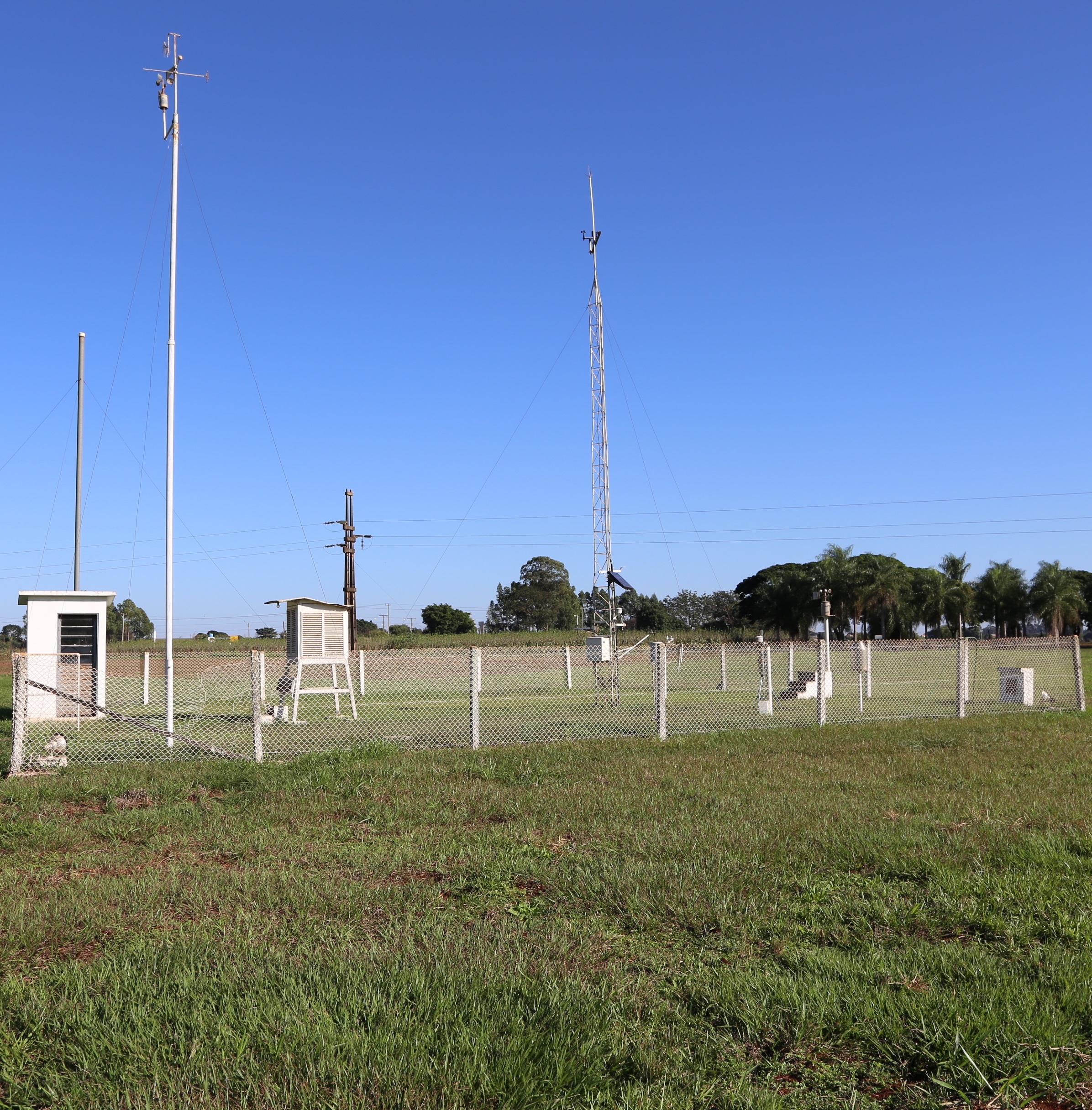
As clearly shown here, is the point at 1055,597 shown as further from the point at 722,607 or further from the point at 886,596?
the point at 722,607

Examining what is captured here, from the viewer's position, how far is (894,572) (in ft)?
297

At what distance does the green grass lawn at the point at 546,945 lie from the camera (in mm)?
3311

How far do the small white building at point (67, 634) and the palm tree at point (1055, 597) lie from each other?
90.4 m

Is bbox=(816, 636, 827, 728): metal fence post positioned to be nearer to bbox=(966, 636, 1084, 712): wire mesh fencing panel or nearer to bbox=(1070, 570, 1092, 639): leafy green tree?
bbox=(966, 636, 1084, 712): wire mesh fencing panel

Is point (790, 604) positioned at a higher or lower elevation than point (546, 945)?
higher

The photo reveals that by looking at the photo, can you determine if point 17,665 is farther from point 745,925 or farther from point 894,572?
point 894,572

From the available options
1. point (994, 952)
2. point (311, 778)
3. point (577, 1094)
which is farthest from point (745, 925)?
point (311, 778)

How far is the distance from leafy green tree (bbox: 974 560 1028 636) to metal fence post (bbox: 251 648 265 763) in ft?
309

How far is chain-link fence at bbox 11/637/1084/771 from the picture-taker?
12.0 m

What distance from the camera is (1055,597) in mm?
89375

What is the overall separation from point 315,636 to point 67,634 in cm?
453

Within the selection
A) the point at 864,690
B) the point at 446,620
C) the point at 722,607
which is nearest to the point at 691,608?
the point at 722,607

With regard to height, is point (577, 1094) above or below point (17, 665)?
below

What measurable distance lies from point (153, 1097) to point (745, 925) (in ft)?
9.87
